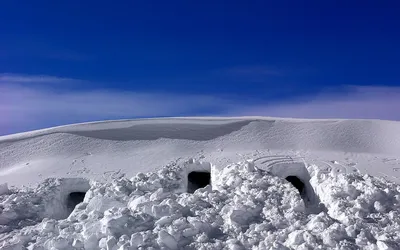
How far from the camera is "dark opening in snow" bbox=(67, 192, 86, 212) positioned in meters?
7.63

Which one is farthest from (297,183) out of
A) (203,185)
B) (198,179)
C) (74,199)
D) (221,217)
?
(74,199)

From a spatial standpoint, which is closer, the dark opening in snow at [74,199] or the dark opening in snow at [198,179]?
the dark opening in snow at [74,199]

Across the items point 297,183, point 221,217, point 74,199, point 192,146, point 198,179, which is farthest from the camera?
point 192,146

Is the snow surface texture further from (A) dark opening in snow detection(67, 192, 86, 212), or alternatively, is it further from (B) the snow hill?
(A) dark opening in snow detection(67, 192, 86, 212)

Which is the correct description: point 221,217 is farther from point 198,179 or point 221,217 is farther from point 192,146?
point 192,146

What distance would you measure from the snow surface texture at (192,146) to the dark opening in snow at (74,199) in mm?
394

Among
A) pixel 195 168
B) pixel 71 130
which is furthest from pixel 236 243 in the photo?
pixel 71 130

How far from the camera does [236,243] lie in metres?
5.33

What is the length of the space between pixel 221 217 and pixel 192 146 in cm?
344

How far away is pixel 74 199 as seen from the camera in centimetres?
782

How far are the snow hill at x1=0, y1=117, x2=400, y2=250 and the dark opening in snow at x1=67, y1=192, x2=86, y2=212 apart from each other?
2 cm

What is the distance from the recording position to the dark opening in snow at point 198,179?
8.01 meters

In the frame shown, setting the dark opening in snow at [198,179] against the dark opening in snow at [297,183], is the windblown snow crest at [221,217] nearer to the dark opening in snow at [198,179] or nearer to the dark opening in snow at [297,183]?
the dark opening in snow at [297,183]

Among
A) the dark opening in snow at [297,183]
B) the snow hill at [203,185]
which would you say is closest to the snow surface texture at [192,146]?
the snow hill at [203,185]
